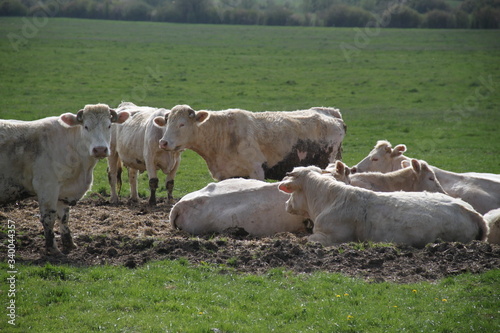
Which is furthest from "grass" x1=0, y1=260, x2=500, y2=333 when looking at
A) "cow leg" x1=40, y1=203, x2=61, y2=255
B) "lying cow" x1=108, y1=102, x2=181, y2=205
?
"lying cow" x1=108, y1=102, x2=181, y2=205

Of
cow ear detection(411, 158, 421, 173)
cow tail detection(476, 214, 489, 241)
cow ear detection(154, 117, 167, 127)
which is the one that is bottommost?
cow tail detection(476, 214, 489, 241)

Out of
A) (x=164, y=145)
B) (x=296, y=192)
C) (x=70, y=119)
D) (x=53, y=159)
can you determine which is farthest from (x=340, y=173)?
(x=53, y=159)

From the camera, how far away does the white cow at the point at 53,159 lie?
31.4 ft

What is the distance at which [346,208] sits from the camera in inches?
400

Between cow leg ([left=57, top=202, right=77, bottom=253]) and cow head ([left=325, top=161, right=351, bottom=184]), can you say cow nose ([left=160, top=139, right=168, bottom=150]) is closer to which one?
cow leg ([left=57, top=202, right=77, bottom=253])

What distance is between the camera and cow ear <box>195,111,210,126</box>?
45.8 feet

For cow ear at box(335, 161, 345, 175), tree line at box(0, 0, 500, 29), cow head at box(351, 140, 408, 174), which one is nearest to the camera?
cow ear at box(335, 161, 345, 175)

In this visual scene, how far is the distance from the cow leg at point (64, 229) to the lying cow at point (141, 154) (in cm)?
451

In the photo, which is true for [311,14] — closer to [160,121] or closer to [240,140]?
[240,140]

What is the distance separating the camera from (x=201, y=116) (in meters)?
14.0

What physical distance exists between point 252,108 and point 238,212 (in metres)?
22.3

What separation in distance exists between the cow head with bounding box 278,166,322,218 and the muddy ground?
1.56 feet

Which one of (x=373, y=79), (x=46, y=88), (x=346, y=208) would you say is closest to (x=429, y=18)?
(x=373, y=79)

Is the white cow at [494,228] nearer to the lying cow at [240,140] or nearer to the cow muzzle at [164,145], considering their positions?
the lying cow at [240,140]
